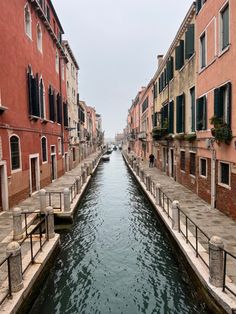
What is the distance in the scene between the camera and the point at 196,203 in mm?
11094

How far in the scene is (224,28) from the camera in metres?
9.20

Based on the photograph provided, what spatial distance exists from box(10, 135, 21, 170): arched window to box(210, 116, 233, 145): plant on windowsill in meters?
8.57

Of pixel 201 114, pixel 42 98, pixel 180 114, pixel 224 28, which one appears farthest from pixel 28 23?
pixel 201 114

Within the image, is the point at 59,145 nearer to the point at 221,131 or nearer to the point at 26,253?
the point at 221,131

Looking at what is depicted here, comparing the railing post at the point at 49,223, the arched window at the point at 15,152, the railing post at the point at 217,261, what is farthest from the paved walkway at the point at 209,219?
the arched window at the point at 15,152

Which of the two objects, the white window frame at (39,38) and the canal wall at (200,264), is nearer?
the canal wall at (200,264)

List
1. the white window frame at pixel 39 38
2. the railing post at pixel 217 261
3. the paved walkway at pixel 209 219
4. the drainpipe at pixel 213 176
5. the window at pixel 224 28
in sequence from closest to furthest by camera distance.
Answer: the railing post at pixel 217 261
the paved walkway at pixel 209 219
the window at pixel 224 28
the drainpipe at pixel 213 176
the white window frame at pixel 39 38

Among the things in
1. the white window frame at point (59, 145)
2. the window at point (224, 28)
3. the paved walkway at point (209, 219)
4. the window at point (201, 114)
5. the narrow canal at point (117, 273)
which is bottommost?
the narrow canal at point (117, 273)

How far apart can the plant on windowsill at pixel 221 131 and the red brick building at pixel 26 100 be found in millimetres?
8236

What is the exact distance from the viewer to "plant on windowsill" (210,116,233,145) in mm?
8555

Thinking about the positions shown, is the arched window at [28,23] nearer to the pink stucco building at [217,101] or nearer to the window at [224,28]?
the pink stucco building at [217,101]

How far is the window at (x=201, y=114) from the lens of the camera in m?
11.2

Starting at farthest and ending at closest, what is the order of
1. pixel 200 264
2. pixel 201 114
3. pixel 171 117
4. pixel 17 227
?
pixel 171 117, pixel 201 114, pixel 17 227, pixel 200 264

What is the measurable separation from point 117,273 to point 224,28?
912cm
